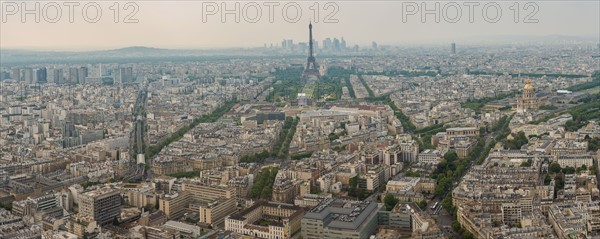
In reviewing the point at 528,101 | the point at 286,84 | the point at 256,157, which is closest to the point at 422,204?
the point at 256,157

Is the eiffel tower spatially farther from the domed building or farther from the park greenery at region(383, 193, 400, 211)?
the park greenery at region(383, 193, 400, 211)

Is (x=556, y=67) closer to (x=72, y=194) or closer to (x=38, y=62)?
(x=72, y=194)

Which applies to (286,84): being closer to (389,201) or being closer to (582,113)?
(582,113)

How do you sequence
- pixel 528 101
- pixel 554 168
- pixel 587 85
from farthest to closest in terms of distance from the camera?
pixel 587 85 < pixel 528 101 < pixel 554 168

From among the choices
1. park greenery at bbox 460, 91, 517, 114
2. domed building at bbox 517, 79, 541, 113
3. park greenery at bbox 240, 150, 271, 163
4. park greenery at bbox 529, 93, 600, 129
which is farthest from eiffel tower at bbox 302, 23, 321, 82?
park greenery at bbox 240, 150, 271, 163

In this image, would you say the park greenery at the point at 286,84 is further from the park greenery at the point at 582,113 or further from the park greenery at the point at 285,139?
the park greenery at the point at 582,113

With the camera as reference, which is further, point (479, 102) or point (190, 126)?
point (479, 102)

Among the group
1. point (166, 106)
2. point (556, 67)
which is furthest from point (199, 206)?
point (556, 67)

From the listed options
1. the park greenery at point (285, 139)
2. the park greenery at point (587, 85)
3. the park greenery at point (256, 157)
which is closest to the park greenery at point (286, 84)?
the park greenery at point (285, 139)
